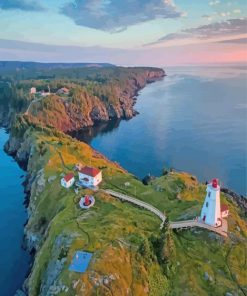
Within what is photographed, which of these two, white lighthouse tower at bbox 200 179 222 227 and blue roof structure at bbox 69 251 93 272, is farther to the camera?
white lighthouse tower at bbox 200 179 222 227

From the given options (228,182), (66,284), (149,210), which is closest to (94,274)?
(66,284)

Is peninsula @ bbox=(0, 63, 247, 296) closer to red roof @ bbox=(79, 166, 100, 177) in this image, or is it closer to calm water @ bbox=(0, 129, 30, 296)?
red roof @ bbox=(79, 166, 100, 177)

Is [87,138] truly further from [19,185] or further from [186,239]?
[186,239]

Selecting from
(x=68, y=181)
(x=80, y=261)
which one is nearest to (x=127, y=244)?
(x=80, y=261)

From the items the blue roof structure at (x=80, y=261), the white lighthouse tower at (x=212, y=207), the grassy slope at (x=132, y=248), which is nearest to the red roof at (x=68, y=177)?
the grassy slope at (x=132, y=248)

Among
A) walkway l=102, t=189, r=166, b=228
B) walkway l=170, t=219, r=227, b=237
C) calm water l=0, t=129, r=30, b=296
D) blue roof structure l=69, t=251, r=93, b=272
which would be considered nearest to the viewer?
blue roof structure l=69, t=251, r=93, b=272

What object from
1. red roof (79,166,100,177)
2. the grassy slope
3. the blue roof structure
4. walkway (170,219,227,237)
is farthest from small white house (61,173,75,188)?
the blue roof structure
